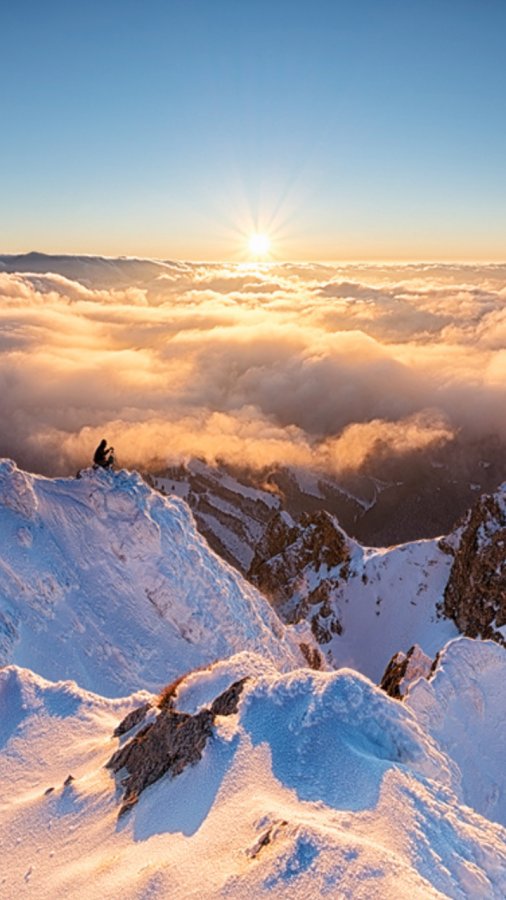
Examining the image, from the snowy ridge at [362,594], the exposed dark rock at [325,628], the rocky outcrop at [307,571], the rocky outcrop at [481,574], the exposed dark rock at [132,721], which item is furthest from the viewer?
the rocky outcrop at [307,571]

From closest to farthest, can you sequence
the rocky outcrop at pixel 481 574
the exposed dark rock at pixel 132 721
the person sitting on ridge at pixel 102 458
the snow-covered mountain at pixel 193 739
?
the snow-covered mountain at pixel 193 739 < the exposed dark rock at pixel 132 721 < the person sitting on ridge at pixel 102 458 < the rocky outcrop at pixel 481 574

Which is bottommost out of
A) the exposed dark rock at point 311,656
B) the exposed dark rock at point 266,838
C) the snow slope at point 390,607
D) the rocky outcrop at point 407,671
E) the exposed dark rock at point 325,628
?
the exposed dark rock at point 325,628

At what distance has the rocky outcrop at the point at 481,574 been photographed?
64.9m

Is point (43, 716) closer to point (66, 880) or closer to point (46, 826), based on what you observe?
point (46, 826)

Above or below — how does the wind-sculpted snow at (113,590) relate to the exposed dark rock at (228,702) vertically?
below

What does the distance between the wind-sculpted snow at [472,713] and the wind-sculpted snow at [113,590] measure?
567 inches

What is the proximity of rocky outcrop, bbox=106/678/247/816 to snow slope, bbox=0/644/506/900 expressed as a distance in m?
0.35

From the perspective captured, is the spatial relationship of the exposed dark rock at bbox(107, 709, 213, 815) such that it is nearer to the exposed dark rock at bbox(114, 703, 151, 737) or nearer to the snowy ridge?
the exposed dark rock at bbox(114, 703, 151, 737)

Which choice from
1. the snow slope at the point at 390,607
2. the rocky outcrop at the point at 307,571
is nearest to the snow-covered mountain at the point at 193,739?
the snow slope at the point at 390,607

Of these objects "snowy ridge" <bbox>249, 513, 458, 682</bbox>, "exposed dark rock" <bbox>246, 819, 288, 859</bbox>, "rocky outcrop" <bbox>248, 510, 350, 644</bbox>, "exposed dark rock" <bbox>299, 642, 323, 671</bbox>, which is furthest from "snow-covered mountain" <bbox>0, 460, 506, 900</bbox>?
"rocky outcrop" <bbox>248, 510, 350, 644</bbox>

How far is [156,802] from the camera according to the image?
16.8 metres

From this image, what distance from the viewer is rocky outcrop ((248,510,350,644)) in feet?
289

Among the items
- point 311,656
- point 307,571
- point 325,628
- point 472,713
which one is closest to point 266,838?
point 472,713

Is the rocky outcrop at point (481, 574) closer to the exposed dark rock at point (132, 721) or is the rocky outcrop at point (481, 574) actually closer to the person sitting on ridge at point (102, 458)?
the person sitting on ridge at point (102, 458)
